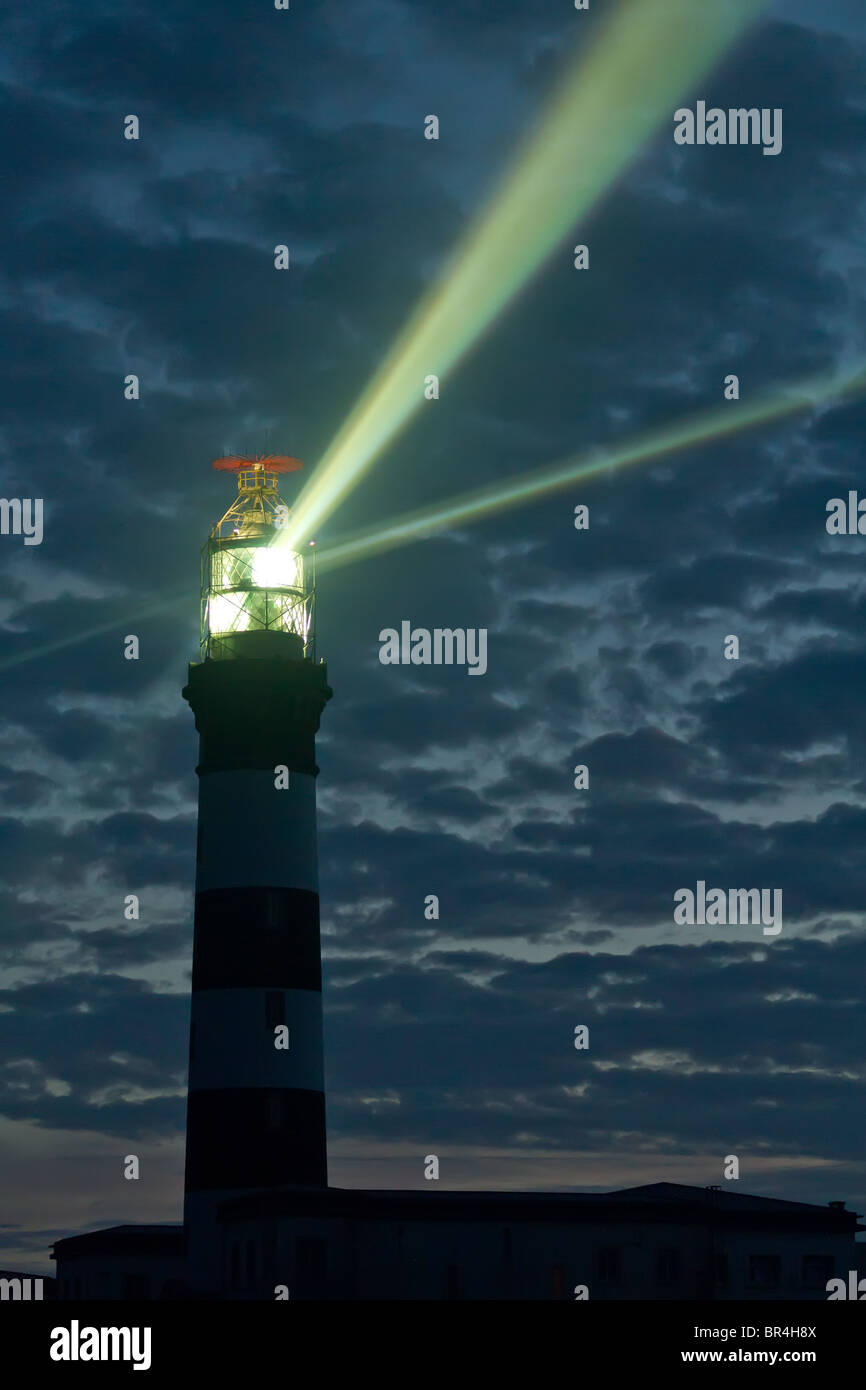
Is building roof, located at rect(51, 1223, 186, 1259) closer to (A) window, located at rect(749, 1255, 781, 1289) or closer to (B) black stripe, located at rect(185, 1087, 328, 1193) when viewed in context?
(B) black stripe, located at rect(185, 1087, 328, 1193)

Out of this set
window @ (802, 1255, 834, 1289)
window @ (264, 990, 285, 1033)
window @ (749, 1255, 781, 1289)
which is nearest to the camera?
window @ (264, 990, 285, 1033)

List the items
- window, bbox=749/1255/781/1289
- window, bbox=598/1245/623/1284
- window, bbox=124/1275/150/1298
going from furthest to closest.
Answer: window, bbox=124/1275/150/1298, window, bbox=749/1255/781/1289, window, bbox=598/1245/623/1284

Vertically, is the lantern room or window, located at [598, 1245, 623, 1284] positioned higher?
the lantern room

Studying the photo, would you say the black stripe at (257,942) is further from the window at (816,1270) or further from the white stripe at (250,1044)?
the window at (816,1270)

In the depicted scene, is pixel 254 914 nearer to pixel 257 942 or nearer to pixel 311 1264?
pixel 257 942

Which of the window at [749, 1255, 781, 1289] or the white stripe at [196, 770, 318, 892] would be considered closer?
the white stripe at [196, 770, 318, 892]

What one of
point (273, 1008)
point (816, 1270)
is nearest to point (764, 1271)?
point (816, 1270)

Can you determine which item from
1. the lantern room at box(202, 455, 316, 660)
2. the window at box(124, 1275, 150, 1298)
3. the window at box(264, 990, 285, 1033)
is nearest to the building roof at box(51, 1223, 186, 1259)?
the window at box(124, 1275, 150, 1298)
